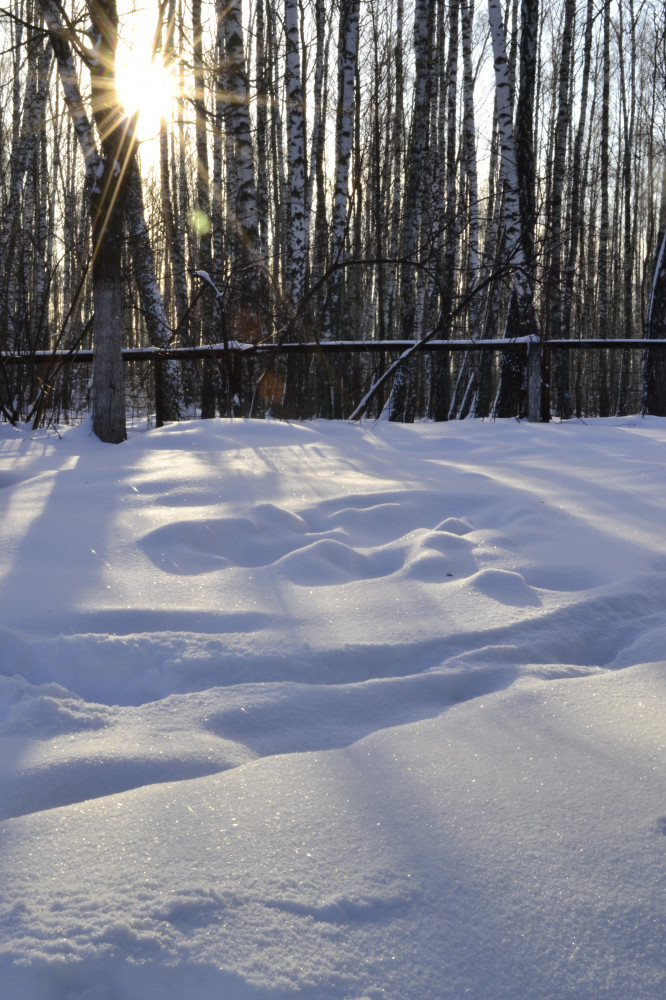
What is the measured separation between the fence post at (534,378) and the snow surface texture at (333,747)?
3766mm

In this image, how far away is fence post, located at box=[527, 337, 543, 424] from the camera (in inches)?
251

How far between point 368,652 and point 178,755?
54 cm

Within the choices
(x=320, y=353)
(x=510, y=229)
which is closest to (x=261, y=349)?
(x=320, y=353)

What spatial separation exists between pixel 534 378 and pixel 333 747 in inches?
221

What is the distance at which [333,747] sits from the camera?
1.30 meters

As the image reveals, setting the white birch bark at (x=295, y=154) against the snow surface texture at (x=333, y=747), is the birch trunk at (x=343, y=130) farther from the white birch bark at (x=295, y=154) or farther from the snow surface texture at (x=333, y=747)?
the snow surface texture at (x=333, y=747)

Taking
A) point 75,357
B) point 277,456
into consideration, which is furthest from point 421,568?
point 75,357

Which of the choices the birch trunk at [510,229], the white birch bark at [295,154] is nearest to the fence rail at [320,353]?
the birch trunk at [510,229]

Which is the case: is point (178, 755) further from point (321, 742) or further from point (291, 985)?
point (291, 985)

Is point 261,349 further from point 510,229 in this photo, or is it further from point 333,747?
point 333,747

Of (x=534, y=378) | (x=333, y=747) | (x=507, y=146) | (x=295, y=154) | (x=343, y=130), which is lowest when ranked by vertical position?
(x=333, y=747)

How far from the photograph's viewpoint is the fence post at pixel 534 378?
20.9ft

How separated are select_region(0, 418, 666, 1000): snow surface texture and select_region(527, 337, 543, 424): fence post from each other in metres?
3.77

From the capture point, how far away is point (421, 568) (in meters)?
2.16
